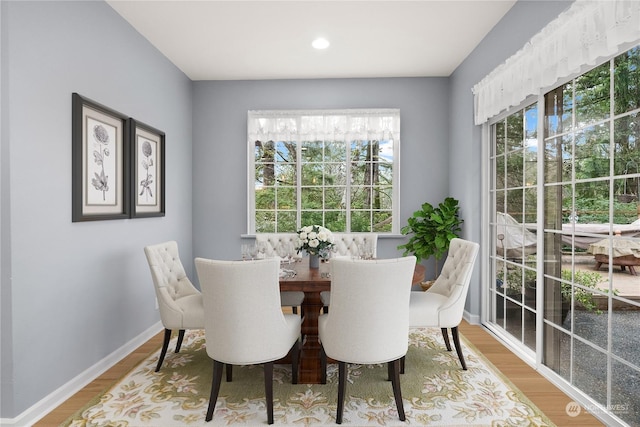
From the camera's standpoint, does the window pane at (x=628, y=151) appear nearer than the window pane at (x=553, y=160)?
Yes

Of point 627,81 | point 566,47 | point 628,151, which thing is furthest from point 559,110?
point 628,151

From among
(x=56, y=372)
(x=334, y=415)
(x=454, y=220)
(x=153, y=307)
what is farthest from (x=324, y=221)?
(x=56, y=372)

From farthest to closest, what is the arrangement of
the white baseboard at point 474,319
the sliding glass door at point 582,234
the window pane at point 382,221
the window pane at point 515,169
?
the window pane at point 382,221 → the white baseboard at point 474,319 → the window pane at point 515,169 → the sliding glass door at point 582,234

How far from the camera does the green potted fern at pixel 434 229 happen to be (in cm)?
410

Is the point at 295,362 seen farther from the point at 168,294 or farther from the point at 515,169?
the point at 515,169

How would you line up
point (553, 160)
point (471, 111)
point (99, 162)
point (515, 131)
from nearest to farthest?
1. point (553, 160)
2. point (99, 162)
3. point (515, 131)
4. point (471, 111)

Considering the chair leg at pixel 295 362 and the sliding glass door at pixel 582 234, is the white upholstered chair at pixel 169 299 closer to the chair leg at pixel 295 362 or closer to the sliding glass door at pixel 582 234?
the chair leg at pixel 295 362

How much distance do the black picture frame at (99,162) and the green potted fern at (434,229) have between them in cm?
297

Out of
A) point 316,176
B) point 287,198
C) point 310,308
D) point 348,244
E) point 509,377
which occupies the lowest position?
point 509,377

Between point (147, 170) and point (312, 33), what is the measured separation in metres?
2.00

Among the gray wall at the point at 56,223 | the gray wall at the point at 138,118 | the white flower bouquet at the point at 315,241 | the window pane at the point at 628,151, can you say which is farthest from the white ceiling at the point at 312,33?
the white flower bouquet at the point at 315,241

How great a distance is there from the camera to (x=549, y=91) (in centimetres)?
268

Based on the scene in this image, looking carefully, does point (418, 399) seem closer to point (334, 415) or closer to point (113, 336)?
point (334, 415)

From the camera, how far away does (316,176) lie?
480 centimetres
